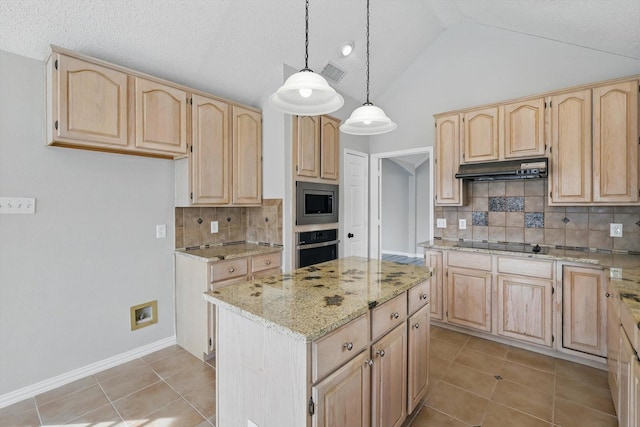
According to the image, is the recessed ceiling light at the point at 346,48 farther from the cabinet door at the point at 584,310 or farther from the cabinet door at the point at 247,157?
the cabinet door at the point at 584,310

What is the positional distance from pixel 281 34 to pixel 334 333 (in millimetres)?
2774

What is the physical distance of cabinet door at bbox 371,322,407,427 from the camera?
1496mm

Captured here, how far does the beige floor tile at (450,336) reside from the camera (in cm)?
307

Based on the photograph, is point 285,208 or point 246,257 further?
point 285,208

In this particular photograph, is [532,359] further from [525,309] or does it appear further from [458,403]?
[458,403]

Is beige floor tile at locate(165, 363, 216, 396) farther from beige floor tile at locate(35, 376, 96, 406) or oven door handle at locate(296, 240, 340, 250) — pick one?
oven door handle at locate(296, 240, 340, 250)

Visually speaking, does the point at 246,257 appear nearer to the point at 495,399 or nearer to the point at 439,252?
the point at 439,252

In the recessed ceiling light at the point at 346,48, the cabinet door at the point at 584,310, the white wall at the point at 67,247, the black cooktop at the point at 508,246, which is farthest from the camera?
the recessed ceiling light at the point at 346,48

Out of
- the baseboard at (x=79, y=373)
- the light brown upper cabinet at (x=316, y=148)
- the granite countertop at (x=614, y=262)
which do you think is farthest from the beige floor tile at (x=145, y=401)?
the granite countertop at (x=614, y=262)

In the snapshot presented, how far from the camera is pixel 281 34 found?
114 inches

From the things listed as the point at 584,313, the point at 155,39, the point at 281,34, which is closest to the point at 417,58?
the point at 281,34

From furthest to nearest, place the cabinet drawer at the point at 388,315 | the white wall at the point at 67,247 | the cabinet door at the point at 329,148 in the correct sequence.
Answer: the cabinet door at the point at 329,148 → the white wall at the point at 67,247 → the cabinet drawer at the point at 388,315

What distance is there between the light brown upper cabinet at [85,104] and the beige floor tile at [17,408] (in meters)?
1.81

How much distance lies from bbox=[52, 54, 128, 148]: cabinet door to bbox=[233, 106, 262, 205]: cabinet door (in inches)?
40.0
